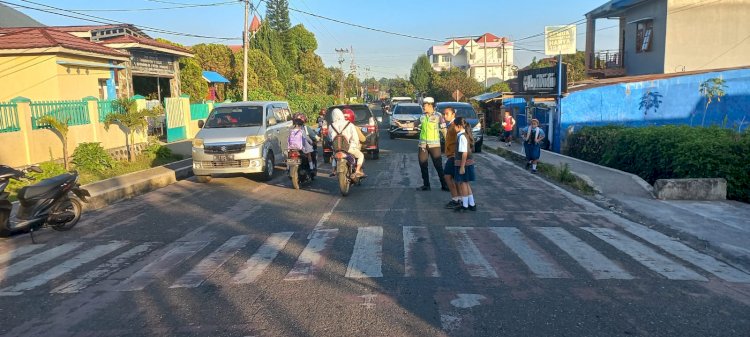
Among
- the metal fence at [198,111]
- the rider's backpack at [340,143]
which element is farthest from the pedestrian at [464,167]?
the metal fence at [198,111]

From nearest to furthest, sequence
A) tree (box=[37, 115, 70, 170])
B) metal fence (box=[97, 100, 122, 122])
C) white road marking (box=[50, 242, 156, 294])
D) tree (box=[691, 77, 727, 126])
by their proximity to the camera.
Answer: white road marking (box=[50, 242, 156, 294]) < tree (box=[37, 115, 70, 170]) < metal fence (box=[97, 100, 122, 122]) < tree (box=[691, 77, 727, 126])

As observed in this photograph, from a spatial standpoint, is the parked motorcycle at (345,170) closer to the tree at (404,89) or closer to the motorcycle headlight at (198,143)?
the motorcycle headlight at (198,143)

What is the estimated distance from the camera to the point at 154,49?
2584 cm

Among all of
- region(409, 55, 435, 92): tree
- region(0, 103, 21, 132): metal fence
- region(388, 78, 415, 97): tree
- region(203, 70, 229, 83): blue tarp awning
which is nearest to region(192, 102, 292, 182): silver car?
region(0, 103, 21, 132): metal fence

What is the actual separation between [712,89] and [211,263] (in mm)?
19859

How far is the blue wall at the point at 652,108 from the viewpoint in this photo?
20609 mm

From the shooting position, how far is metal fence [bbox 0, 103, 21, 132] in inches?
516

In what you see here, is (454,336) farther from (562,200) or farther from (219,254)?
(562,200)

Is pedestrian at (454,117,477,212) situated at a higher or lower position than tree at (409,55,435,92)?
lower

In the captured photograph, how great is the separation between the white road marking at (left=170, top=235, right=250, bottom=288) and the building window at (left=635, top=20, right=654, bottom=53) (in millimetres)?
29470

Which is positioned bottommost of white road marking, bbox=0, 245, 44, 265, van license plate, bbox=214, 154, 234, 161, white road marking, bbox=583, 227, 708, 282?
white road marking, bbox=583, 227, 708, 282

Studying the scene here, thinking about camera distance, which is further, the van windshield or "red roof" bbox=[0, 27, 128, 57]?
"red roof" bbox=[0, 27, 128, 57]

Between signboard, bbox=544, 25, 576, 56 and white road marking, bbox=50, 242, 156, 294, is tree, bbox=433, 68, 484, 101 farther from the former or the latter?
white road marking, bbox=50, 242, 156, 294

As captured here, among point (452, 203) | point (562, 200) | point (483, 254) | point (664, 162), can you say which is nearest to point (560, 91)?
point (664, 162)
